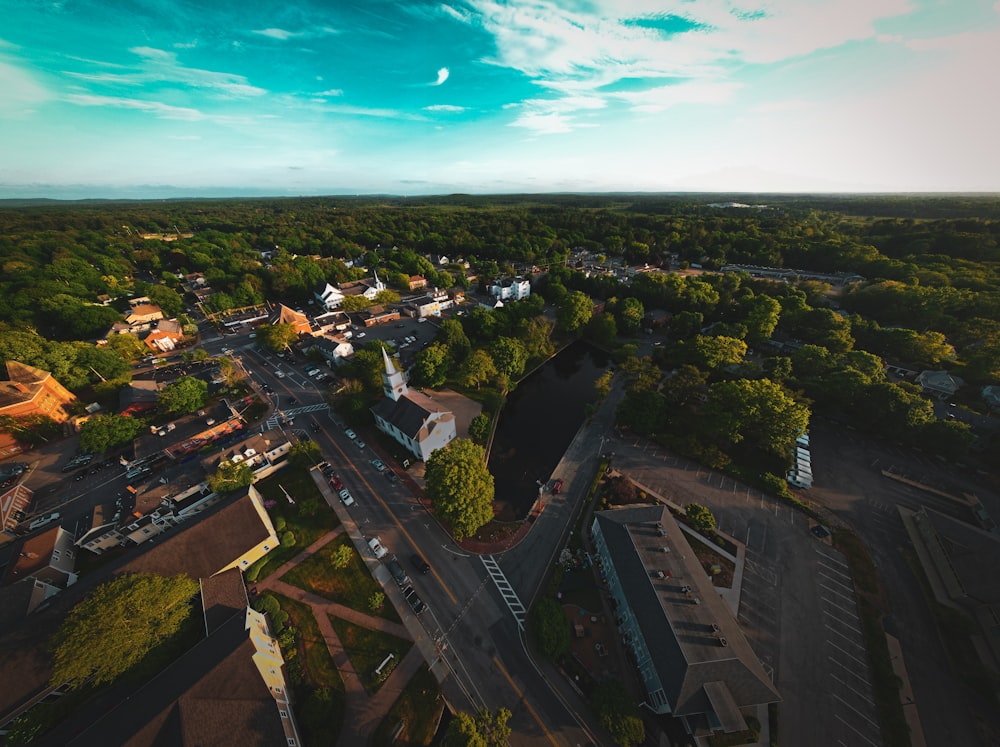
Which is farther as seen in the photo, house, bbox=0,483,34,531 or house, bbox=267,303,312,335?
house, bbox=267,303,312,335

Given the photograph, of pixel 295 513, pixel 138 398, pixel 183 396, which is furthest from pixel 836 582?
pixel 138 398

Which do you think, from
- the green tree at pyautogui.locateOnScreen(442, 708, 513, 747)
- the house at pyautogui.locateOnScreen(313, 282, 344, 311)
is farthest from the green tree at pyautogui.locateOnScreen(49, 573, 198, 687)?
the house at pyautogui.locateOnScreen(313, 282, 344, 311)

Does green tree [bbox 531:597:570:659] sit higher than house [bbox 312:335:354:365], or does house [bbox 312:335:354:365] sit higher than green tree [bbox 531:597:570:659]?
house [bbox 312:335:354:365]

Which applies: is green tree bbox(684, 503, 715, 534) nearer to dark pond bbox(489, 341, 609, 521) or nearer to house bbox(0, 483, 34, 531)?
dark pond bbox(489, 341, 609, 521)

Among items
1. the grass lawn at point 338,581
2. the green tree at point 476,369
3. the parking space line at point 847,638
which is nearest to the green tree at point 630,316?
the green tree at point 476,369

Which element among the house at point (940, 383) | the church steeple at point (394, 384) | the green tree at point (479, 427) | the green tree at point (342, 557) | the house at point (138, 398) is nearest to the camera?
the green tree at point (342, 557)

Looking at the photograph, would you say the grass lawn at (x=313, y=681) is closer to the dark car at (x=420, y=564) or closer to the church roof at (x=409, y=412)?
the dark car at (x=420, y=564)
